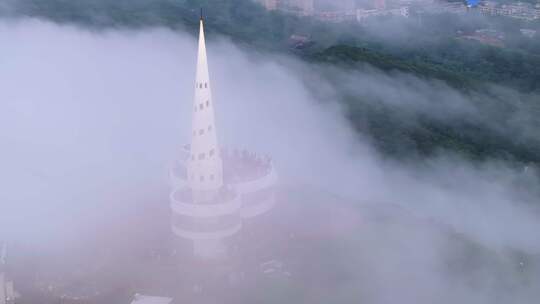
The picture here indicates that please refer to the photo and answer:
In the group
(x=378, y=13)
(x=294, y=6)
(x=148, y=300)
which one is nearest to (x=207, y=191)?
(x=148, y=300)

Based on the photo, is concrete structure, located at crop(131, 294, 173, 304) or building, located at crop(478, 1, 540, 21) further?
building, located at crop(478, 1, 540, 21)

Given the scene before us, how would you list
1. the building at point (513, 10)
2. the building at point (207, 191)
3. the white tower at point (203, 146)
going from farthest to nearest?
the building at point (513, 10), the building at point (207, 191), the white tower at point (203, 146)

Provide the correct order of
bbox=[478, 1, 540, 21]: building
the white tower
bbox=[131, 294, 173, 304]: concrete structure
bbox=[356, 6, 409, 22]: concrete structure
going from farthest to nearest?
1. bbox=[478, 1, 540, 21]: building
2. bbox=[356, 6, 409, 22]: concrete structure
3. the white tower
4. bbox=[131, 294, 173, 304]: concrete structure

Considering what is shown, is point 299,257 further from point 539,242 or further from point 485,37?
point 485,37

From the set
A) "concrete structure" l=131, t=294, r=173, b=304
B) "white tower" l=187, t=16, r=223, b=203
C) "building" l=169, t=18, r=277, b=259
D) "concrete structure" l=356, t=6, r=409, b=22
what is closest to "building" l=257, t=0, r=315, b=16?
"concrete structure" l=356, t=6, r=409, b=22

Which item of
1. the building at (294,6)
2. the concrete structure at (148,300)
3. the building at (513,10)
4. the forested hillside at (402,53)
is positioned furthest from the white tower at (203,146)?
the building at (513,10)

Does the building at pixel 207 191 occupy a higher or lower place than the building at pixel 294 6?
lower

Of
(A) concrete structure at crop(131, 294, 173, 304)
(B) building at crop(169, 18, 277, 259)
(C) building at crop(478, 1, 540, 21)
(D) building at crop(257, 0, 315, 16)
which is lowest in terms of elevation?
(A) concrete structure at crop(131, 294, 173, 304)

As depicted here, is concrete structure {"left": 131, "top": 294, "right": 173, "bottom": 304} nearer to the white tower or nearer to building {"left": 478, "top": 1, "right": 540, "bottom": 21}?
the white tower

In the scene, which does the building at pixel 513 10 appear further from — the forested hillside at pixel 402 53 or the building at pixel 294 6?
the building at pixel 294 6
